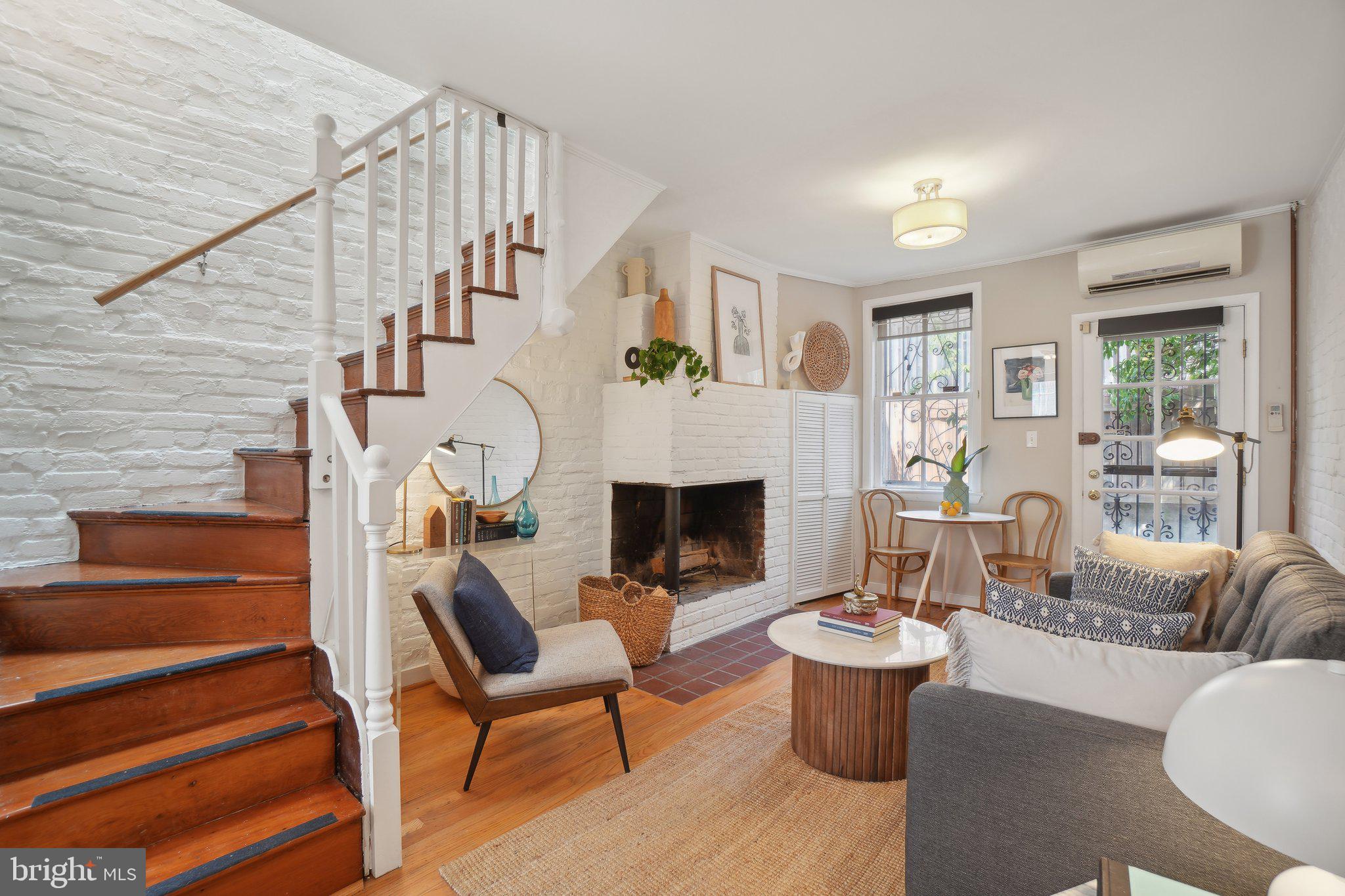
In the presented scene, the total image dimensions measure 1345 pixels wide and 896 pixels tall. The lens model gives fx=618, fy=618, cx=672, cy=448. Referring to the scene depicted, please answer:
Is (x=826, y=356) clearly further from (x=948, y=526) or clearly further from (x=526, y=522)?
(x=526, y=522)

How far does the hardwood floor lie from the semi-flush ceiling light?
7.93 ft

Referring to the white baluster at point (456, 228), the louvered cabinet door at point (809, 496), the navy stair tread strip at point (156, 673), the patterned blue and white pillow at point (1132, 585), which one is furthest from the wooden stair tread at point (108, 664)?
the louvered cabinet door at point (809, 496)

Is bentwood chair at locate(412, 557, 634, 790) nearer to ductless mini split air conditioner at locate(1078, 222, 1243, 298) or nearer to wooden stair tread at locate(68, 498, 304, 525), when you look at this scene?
wooden stair tread at locate(68, 498, 304, 525)

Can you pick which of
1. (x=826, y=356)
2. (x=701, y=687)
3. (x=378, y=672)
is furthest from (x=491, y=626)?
(x=826, y=356)

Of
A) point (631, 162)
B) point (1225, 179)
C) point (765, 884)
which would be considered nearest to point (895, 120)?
point (631, 162)

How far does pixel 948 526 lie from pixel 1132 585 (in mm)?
2285

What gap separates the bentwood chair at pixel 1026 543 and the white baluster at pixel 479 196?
3.65m

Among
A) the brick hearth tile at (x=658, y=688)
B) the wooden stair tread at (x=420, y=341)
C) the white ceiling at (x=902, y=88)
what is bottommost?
the brick hearth tile at (x=658, y=688)

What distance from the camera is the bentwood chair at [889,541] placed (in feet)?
14.9

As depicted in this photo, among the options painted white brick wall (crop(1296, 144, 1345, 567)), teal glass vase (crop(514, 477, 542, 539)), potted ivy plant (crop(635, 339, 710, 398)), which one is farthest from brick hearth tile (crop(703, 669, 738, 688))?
painted white brick wall (crop(1296, 144, 1345, 567))

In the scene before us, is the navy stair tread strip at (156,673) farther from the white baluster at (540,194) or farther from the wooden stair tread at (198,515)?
the white baluster at (540,194)

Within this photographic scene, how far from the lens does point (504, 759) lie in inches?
95.3

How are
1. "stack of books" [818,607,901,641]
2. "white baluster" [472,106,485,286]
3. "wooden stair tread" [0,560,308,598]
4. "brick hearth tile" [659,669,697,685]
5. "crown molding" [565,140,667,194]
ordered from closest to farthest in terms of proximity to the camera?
"wooden stair tread" [0,560,308,598] → "white baluster" [472,106,485,286] → "stack of books" [818,607,901,641] → "crown molding" [565,140,667,194] → "brick hearth tile" [659,669,697,685]

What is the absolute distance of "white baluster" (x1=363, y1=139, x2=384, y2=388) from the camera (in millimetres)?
2062
